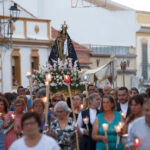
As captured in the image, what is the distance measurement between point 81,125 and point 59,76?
622 centimetres

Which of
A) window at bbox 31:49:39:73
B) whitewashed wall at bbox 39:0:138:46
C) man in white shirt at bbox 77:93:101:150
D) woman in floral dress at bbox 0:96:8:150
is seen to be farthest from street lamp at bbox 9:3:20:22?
man in white shirt at bbox 77:93:101:150

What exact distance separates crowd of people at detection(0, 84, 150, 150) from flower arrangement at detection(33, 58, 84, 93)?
193 inches

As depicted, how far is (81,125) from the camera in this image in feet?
38.7

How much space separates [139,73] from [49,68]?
3514cm

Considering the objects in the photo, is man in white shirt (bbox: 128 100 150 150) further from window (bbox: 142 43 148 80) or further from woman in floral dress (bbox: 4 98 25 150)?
window (bbox: 142 43 148 80)

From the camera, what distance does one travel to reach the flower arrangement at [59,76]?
17.9 metres

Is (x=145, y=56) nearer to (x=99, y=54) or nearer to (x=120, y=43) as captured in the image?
(x=120, y=43)

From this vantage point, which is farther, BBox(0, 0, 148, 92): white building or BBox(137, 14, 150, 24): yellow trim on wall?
BBox(137, 14, 150, 24): yellow trim on wall

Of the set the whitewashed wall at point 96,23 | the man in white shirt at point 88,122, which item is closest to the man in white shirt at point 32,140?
the man in white shirt at point 88,122

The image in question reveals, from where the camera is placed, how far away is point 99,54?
44.6 m

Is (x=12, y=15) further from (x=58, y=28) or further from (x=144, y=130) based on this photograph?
(x=144, y=130)

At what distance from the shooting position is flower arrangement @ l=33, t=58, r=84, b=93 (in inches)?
704

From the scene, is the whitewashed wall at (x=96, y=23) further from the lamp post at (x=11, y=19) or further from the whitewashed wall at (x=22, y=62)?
the lamp post at (x=11, y=19)

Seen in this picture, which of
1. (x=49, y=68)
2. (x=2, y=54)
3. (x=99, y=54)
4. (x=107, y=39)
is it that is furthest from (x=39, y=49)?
(x=107, y=39)
